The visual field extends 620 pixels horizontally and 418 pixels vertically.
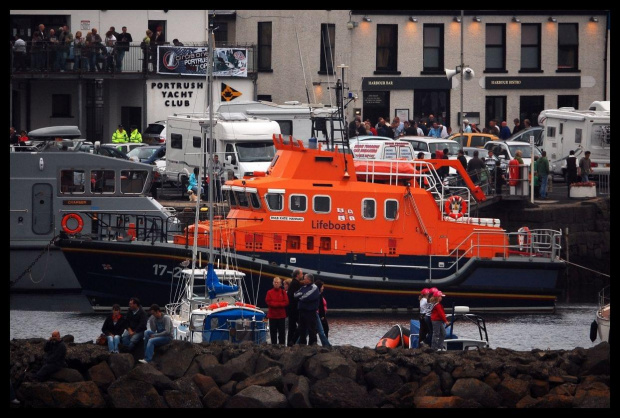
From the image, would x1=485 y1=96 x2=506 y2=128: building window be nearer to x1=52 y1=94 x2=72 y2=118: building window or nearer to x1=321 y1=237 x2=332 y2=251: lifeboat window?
x1=52 y1=94 x2=72 y2=118: building window

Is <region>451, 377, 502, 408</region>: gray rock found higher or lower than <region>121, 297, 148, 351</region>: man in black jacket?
lower

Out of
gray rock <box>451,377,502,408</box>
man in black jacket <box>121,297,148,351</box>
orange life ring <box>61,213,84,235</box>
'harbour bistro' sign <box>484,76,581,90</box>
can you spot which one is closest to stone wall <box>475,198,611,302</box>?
orange life ring <box>61,213,84,235</box>

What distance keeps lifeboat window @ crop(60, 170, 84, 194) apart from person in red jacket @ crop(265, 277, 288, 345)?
938 centimetres

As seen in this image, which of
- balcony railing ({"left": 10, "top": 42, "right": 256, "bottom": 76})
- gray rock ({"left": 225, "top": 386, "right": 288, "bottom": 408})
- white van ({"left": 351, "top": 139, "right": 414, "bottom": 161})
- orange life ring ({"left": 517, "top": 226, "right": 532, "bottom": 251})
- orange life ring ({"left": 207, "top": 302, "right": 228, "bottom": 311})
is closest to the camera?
gray rock ({"left": 225, "top": 386, "right": 288, "bottom": 408})

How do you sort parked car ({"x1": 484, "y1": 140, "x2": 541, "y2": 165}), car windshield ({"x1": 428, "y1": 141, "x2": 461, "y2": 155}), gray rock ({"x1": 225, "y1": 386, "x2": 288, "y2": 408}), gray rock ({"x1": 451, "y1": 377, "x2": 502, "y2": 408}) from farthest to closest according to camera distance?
parked car ({"x1": 484, "y1": 140, "x2": 541, "y2": 165}) < car windshield ({"x1": 428, "y1": 141, "x2": 461, "y2": 155}) < gray rock ({"x1": 451, "y1": 377, "x2": 502, "y2": 408}) < gray rock ({"x1": 225, "y1": 386, "x2": 288, "y2": 408})

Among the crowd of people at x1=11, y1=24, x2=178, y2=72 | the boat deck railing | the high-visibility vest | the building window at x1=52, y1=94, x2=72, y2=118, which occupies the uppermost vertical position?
the crowd of people at x1=11, y1=24, x2=178, y2=72

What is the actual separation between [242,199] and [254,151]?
7.40 metres

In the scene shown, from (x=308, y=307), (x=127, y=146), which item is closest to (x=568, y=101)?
(x=127, y=146)

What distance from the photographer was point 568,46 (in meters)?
46.8

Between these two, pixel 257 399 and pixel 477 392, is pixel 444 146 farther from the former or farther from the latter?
pixel 257 399

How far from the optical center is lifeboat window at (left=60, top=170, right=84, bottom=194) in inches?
1152

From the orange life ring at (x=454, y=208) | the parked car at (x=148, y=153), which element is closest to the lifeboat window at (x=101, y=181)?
the orange life ring at (x=454, y=208)
